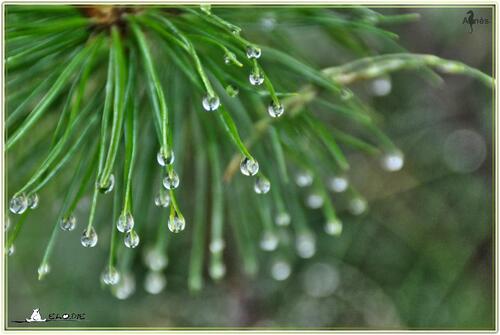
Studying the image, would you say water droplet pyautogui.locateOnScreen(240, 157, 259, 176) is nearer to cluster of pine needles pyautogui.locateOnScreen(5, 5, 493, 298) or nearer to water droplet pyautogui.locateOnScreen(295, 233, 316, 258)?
cluster of pine needles pyautogui.locateOnScreen(5, 5, 493, 298)

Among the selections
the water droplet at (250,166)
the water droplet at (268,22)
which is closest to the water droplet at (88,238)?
the water droplet at (250,166)

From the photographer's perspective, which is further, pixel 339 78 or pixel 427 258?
pixel 427 258

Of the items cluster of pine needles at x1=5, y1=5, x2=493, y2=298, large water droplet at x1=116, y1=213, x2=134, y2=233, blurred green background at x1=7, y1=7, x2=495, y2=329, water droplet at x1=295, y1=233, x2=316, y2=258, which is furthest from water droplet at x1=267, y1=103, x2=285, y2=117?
blurred green background at x1=7, y1=7, x2=495, y2=329

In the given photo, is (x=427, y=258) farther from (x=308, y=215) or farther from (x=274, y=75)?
(x=274, y=75)

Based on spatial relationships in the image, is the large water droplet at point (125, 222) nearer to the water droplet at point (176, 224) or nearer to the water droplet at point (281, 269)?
the water droplet at point (176, 224)

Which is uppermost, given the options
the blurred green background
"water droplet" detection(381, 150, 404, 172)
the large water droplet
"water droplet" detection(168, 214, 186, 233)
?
the large water droplet

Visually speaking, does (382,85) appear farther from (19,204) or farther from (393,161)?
(19,204)

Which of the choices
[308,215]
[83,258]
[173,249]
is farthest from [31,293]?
[308,215]
